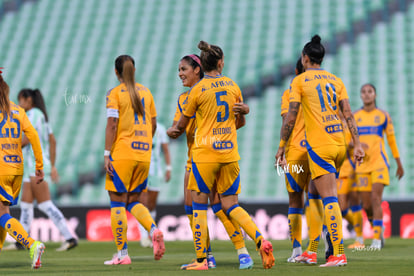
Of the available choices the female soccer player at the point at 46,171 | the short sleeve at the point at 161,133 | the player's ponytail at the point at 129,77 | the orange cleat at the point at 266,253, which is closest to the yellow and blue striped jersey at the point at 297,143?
the orange cleat at the point at 266,253

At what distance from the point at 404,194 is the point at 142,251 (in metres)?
7.87

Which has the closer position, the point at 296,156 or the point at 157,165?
the point at 296,156

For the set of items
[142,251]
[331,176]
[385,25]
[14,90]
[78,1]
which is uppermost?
[78,1]

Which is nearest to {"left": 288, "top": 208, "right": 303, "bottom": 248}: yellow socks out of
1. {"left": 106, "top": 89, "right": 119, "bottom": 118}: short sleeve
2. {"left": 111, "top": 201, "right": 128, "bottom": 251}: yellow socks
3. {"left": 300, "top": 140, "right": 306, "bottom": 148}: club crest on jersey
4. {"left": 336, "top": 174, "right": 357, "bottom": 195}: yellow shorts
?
{"left": 300, "top": 140, "right": 306, "bottom": 148}: club crest on jersey

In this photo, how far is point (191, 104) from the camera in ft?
22.2

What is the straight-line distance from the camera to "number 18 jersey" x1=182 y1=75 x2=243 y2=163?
22.2ft

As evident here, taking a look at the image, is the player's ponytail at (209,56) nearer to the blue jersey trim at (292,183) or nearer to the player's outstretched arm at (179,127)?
the player's outstretched arm at (179,127)

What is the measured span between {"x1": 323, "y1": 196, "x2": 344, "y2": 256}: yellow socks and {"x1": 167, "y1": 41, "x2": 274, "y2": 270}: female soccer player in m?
0.73

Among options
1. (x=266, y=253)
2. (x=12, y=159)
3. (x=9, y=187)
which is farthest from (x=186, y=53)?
(x=266, y=253)

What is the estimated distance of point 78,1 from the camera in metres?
26.2

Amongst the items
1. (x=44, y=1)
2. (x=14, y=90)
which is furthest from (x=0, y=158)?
(x=44, y=1)

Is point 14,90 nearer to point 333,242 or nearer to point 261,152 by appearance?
point 261,152

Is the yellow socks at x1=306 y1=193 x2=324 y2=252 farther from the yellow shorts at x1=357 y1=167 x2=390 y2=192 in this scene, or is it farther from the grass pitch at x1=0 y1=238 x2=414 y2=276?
the yellow shorts at x1=357 y1=167 x2=390 y2=192

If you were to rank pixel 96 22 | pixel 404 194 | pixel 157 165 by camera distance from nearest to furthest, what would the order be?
pixel 157 165 < pixel 404 194 < pixel 96 22
